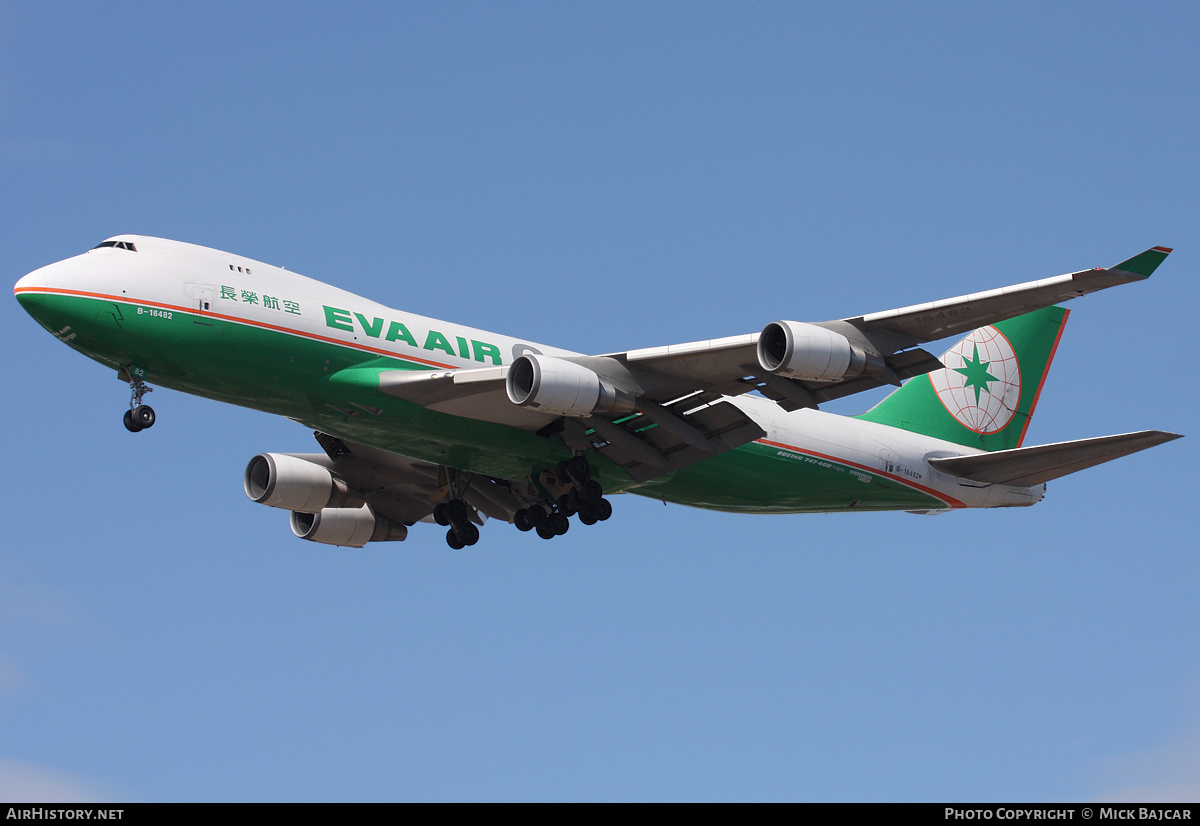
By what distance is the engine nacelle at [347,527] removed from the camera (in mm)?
35500

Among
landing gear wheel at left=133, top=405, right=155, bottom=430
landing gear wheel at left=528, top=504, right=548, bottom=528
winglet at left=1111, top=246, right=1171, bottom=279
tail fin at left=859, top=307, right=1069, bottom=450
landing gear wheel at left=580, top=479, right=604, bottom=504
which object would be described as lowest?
landing gear wheel at left=133, top=405, right=155, bottom=430

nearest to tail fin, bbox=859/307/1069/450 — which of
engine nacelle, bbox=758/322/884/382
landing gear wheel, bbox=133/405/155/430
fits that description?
engine nacelle, bbox=758/322/884/382

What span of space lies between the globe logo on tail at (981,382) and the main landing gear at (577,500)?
1128 centimetres

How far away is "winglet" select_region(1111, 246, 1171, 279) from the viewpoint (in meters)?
23.1

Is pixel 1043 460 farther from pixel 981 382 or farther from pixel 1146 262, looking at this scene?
pixel 1146 262

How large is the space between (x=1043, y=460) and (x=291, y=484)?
1837 centimetres

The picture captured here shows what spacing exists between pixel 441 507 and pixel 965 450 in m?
14.1

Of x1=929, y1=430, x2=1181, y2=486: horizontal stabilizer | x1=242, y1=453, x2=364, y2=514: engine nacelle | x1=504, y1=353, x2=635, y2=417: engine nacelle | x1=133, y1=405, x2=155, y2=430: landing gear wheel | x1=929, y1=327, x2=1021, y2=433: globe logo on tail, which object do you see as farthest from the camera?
x1=929, y1=327, x2=1021, y2=433: globe logo on tail

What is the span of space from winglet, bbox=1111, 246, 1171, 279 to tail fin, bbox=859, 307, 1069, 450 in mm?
12792

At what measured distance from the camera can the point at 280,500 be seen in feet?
109

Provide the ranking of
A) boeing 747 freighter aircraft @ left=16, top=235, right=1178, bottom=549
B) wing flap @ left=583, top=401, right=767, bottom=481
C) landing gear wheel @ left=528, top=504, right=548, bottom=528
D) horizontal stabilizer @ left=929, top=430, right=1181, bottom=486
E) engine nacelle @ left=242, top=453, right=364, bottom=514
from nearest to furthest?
boeing 747 freighter aircraft @ left=16, top=235, right=1178, bottom=549, horizontal stabilizer @ left=929, top=430, right=1181, bottom=486, wing flap @ left=583, top=401, right=767, bottom=481, landing gear wheel @ left=528, top=504, right=548, bottom=528, engine nacelle @ left=242, top=453, right=364, bottom=514

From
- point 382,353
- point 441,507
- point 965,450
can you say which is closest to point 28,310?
point 382,353

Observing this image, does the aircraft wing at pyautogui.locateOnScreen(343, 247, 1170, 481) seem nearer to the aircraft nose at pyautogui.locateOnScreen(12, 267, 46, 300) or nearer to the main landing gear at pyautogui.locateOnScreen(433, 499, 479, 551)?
the main landing gear at pyautogui.locateOnScreen(433, 499, 479, 551)
